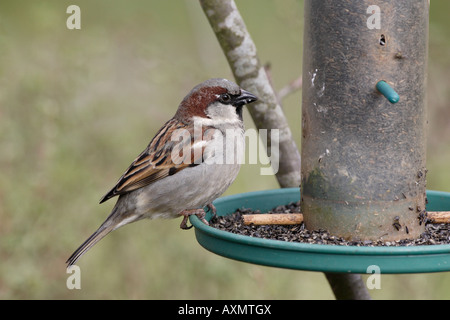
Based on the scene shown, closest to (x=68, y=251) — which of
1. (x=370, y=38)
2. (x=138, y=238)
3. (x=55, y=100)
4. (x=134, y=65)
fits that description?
(x=138, y=238)

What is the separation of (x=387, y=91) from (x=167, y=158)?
176 cm

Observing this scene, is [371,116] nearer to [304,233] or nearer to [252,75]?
[304,233]

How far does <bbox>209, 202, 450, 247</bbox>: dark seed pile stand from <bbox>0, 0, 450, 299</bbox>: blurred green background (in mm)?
1434

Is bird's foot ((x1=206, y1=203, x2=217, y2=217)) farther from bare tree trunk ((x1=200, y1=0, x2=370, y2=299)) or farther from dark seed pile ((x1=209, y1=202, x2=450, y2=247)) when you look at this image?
bare tree trunk ((x1=200, y1=0, x2=370, y2=299))

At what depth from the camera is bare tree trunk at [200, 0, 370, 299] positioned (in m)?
4.50

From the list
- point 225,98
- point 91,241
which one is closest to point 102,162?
point 91,241

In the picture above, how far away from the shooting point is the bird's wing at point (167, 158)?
4660 millimetres

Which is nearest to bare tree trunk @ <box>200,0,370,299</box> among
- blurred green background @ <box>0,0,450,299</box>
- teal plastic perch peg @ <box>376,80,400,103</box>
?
blurred green background @ <box>0,0,450,299</box>

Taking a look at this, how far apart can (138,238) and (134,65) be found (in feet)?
Result: 6.17

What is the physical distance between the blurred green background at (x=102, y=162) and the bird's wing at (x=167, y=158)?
1.00m

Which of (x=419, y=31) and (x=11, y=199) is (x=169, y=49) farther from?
(x=419, y=31)

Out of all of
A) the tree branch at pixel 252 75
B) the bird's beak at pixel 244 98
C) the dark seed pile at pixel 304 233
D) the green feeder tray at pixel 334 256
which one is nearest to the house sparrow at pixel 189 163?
the bird's beak at pixel 244 98

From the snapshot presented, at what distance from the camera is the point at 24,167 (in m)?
5.61

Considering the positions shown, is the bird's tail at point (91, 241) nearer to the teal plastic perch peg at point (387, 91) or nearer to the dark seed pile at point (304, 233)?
the dark seed pile at point (304, 233)
